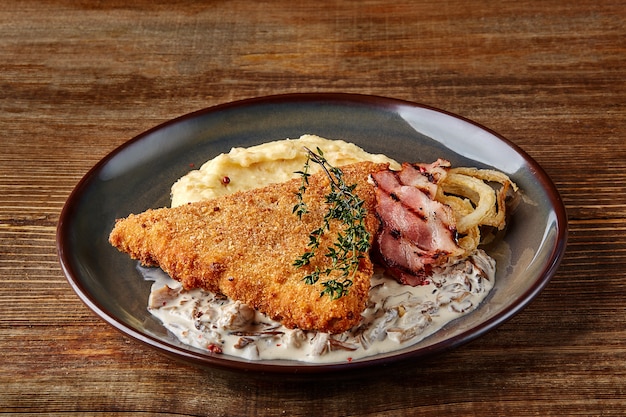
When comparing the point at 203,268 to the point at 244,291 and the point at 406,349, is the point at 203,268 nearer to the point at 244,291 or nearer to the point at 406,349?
the point at 244,291

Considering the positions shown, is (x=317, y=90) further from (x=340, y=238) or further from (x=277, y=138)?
(x=340, y=238)

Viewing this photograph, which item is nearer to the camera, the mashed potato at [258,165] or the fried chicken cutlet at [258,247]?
the fried chicken cutlet at [258,247]

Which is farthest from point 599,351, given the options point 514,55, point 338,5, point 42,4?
point 42,4

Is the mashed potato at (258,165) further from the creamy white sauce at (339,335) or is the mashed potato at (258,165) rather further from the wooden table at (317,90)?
the wooden table at (317,90)

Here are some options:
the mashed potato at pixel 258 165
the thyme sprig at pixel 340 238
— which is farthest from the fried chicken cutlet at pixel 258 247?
the mashed potato at pixel 258 165

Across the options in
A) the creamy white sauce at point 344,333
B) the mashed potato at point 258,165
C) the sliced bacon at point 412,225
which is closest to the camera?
the creamy white sauce at point 344,333

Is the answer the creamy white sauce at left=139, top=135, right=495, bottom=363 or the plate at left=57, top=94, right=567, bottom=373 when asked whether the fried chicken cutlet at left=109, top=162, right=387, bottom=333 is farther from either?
the plate at left=57, top=94, right=567, bottom=373
